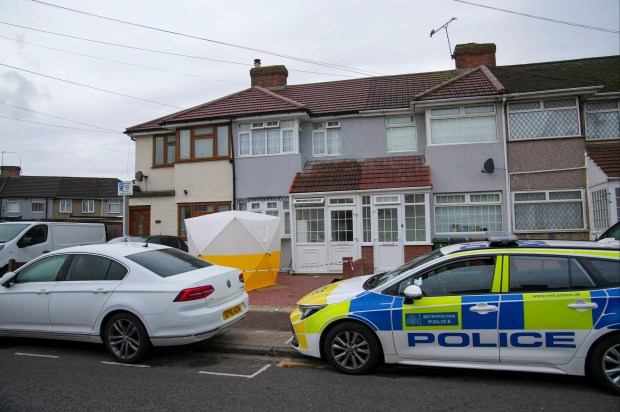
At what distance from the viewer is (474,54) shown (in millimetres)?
16203

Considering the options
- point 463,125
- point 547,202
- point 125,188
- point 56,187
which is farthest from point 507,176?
point 56,187

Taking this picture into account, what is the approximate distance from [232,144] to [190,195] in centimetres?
242

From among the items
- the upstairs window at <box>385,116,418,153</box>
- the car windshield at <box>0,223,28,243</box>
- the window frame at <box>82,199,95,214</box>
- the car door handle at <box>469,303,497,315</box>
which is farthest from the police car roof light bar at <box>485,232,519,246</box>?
the window frame at <box>82,199,95,214</box>

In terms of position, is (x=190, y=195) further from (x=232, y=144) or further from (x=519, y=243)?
(x=519, y=243)

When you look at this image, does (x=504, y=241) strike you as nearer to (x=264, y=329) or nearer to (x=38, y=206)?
(x=264, y=329)

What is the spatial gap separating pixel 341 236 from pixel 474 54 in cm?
906

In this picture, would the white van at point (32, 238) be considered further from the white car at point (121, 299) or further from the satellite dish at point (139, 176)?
the white car at point (121, 299)

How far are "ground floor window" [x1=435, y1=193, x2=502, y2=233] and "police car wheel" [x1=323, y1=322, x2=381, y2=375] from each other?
892 centimetres

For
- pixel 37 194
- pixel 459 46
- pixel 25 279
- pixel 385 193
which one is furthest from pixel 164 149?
pixel 37 194

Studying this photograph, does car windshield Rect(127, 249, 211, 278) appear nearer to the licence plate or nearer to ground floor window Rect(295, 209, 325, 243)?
the licence plate

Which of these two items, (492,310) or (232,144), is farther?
(232,144)

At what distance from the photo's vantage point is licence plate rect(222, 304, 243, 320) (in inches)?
231

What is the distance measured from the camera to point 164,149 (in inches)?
647

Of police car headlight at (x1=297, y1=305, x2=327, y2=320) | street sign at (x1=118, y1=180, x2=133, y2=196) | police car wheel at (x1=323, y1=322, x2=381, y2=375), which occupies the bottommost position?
police car wheel at (x1=323, y1=322, x2=381, y2=375)
